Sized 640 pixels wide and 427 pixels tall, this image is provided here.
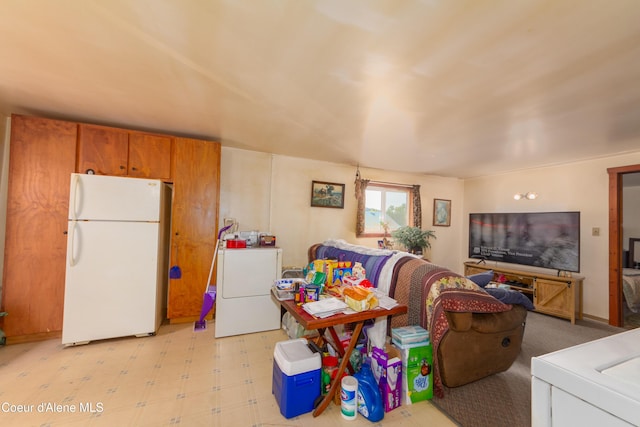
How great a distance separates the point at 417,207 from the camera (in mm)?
4902

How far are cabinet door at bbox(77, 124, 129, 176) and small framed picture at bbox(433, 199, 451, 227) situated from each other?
523 centimetres

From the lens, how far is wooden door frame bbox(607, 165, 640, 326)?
127 inches

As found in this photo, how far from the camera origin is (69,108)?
243 centimetres

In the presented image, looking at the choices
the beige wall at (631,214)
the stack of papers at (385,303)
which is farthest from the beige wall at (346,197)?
the beige wall at (631,214)

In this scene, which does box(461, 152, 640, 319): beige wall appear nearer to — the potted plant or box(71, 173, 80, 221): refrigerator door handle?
the potted plant

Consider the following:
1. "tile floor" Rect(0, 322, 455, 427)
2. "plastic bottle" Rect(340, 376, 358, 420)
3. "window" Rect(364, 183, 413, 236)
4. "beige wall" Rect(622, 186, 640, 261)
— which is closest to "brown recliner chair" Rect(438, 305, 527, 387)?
"tile floor" Rect(0, 322, 455, 427)

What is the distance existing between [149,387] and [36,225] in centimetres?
204

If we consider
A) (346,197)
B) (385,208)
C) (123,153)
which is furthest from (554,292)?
(123,153)

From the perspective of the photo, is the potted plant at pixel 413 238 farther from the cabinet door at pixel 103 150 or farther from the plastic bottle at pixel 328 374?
the cabinet door at pixel 103 150

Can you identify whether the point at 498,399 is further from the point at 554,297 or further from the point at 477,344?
the point at 554,297

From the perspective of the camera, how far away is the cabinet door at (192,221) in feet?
9.75

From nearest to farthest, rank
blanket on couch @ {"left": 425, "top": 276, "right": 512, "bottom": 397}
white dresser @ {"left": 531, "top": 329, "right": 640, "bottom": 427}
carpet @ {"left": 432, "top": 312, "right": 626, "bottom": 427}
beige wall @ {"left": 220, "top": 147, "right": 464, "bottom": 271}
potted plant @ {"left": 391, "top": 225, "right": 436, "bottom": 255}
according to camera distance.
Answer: white dresser @ {"left": 531, "top": 329, "right": 640, "bottom": 427} < carpet @ {"left": 432, "top": 312, "right": 626, "bottom": 427} < blanket on couch @ {"left": 425, "top": 276, "right": 512, "bottom": 397} < beige wall @ {"left": 220, "top": 147, "right": 464, "bottom": 271} < potted plant @ {"left": 391, "top": 225, "right": 436, "bottom": 255}

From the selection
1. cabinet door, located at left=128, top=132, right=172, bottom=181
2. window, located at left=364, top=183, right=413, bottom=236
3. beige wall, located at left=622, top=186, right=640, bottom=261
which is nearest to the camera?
cabinet door, located at left=128, top=132, right=172, bottom=181

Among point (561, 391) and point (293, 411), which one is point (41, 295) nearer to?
point (293, 411)
